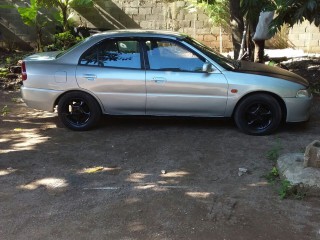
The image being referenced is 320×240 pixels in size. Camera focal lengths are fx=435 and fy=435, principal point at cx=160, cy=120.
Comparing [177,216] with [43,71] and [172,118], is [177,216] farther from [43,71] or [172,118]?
[43,71]

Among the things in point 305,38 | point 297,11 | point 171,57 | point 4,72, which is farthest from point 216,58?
point 305,38

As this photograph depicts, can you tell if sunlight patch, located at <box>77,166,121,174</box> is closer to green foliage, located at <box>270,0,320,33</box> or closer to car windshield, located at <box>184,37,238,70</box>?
car windshield, located at <box>184,37,238,70</box>

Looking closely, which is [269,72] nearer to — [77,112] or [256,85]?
[256,85]

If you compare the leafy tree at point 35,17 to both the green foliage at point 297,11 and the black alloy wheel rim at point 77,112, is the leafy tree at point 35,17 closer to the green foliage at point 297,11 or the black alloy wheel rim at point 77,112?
the black alloy wheel rim at point 77,112

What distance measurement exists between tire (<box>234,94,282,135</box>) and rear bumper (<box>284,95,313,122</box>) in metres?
0.13

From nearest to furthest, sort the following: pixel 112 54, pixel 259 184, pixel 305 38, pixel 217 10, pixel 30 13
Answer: pixel 259 184
pixel 112 54
pixel 30 13
pixel 217 10
pixel 305 38

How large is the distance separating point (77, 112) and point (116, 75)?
0.86 metres

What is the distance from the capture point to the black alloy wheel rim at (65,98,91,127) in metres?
6.63

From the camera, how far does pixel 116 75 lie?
641cm

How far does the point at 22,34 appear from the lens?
13562 mm

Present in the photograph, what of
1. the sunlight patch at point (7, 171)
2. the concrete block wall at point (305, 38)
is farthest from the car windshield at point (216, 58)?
the concrete block wall at point (305, 38)

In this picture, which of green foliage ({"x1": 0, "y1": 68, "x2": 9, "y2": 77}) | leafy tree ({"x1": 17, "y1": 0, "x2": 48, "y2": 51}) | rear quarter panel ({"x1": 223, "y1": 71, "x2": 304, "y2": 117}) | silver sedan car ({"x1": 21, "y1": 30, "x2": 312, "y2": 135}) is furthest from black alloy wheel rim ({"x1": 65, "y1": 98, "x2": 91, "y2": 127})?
leafy tree ({"x1": 17, "y1": 0, "x2": 48, "y2": 51})

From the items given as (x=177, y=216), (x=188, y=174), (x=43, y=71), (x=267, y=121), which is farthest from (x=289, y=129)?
(x=43, y=71)

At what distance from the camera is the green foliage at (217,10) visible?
1275cm
